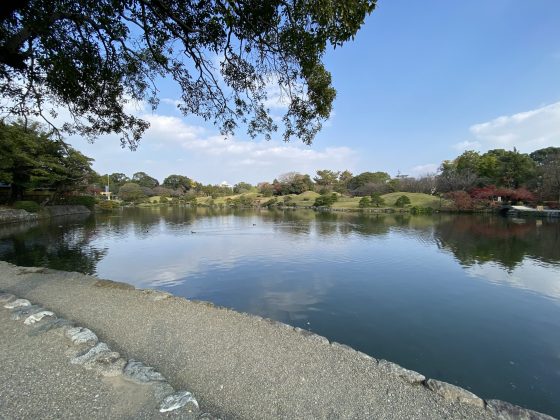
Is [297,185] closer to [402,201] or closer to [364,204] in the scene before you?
[364,204]

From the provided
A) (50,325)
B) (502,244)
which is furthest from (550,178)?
(50,325)

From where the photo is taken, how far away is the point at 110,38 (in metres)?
A: 5.85

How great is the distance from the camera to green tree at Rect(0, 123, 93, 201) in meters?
24.7

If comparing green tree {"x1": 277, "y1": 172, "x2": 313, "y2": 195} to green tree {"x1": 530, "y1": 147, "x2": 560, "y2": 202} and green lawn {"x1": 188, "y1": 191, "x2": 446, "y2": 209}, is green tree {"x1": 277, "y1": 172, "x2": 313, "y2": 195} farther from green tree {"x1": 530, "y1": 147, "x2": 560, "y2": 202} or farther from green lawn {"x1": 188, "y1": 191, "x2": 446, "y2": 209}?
green tree {"x1": 530, "y1": 147, "x2": 560, "y2": 202}

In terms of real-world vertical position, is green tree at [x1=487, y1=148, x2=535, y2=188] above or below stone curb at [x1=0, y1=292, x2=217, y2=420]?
above

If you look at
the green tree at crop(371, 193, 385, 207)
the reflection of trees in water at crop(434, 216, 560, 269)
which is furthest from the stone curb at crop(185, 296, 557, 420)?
the green tree at crop(371, 193, 385, 207)

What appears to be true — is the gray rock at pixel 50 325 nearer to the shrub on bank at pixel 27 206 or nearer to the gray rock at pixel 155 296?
the gray rock at pixel 155 296

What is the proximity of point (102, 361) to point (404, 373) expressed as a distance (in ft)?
11.2

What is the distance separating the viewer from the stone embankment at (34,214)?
84.5ft

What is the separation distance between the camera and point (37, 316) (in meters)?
4.78

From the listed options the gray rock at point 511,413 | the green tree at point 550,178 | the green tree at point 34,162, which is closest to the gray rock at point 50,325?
the gray rock at point 511,413

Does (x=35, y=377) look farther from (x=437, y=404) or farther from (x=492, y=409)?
(x=492, y=409)

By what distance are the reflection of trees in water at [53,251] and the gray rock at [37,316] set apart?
632 cm

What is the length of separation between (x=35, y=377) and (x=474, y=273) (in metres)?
11.8
